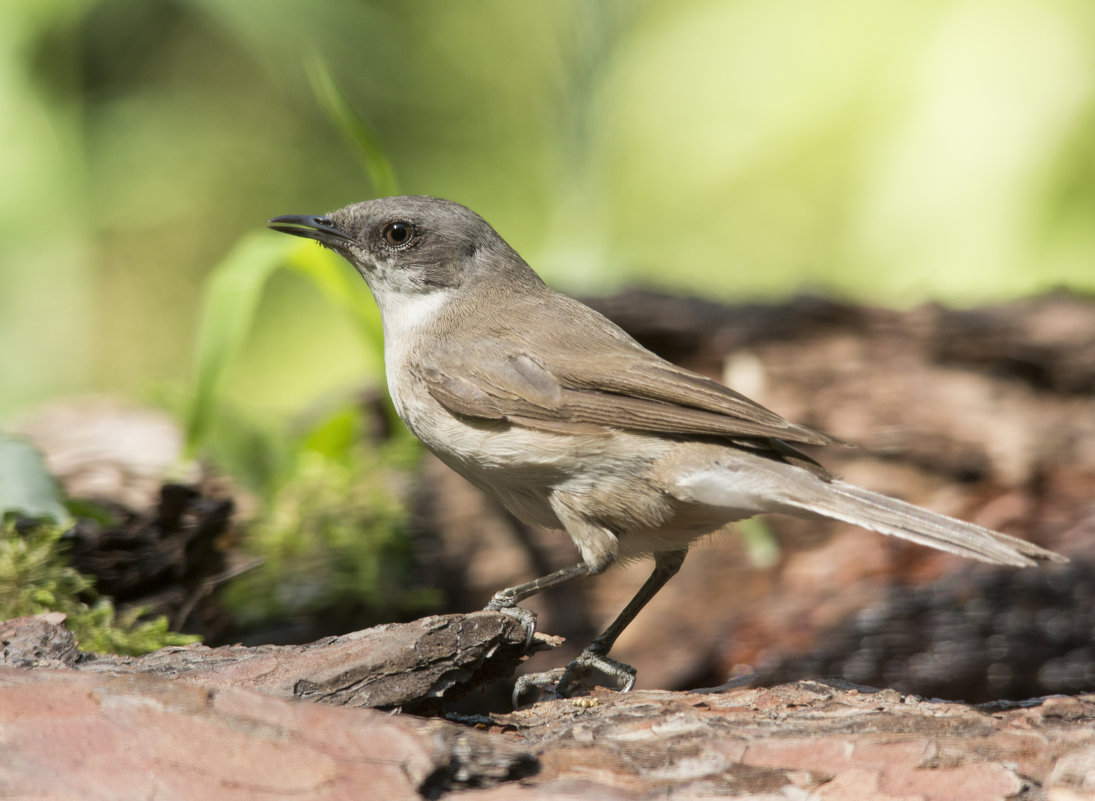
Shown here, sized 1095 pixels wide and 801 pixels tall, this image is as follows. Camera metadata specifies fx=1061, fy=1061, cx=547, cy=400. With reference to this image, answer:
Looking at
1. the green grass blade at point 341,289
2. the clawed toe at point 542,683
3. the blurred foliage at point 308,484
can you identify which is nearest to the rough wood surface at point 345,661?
the clawed toe at point 542,683

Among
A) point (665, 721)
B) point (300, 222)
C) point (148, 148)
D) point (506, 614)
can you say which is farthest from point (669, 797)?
point (148, 148)

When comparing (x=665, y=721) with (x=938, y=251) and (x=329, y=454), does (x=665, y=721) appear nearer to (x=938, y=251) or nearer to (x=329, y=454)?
(x=329, y=454)

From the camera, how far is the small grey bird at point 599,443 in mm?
3584

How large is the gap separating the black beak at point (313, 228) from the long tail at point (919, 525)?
2109 millimetres

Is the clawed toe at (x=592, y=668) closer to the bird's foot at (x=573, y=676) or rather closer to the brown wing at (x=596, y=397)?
the bird's foot at (x=573, y=676)

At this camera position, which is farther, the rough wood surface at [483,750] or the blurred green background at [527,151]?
the blurred green background at [527,151]

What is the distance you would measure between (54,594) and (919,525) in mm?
3019

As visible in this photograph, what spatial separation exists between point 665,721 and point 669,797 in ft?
1.43

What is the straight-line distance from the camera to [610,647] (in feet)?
12.9

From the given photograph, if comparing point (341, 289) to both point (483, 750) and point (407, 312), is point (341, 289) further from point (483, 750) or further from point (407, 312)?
point (483, 750)

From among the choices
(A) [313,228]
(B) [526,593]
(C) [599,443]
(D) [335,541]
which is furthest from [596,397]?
(D) [335,541]

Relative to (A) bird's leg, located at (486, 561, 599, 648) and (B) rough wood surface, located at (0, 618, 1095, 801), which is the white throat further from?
(B) rough wood surface, located at (0, 618, 1095, 801)

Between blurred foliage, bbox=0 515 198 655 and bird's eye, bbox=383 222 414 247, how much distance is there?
5.48 feet

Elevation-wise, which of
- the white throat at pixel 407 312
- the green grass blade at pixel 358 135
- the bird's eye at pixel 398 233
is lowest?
the white throat at pixel 407 312
